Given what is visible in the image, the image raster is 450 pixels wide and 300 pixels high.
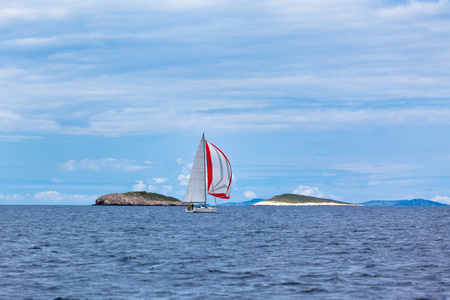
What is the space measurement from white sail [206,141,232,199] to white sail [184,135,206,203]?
1.34 m

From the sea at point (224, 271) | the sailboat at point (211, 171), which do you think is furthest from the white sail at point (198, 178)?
the sea at point (224, 271)

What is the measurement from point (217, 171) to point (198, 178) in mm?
4823

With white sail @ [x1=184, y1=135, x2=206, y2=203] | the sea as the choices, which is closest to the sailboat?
white sail @ [x1=184, y1=135, x2=206, y2=203]

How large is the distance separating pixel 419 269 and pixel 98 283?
18.8m

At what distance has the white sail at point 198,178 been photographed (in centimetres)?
10731

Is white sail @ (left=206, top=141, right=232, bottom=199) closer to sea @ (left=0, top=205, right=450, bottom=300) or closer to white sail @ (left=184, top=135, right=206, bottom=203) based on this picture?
white sail @ (left=184, top=135, right=206, bottom=203)

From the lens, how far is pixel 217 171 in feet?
350

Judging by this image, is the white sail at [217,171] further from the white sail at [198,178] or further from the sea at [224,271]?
the sea at [224,271]

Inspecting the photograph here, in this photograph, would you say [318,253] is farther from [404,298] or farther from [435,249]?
[404,298]

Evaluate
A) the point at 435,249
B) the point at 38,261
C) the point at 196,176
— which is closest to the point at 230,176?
the point at 196,176

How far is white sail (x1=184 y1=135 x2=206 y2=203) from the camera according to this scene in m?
107

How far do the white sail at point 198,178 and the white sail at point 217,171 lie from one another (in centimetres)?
134

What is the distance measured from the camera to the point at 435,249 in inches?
1582

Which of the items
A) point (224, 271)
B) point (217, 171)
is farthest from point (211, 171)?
point (224, 271)
